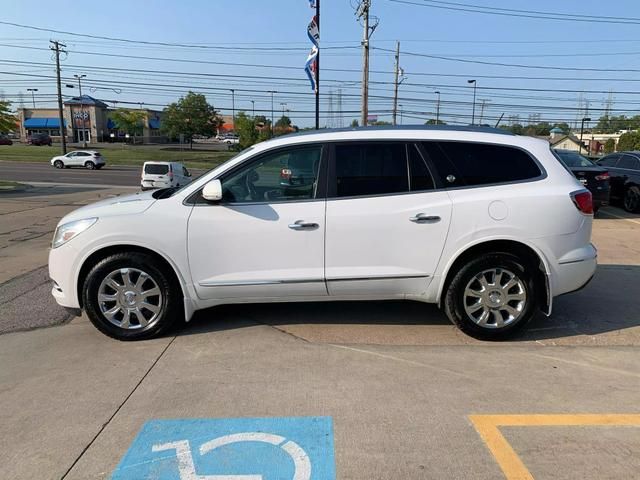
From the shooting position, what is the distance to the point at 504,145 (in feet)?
14.7

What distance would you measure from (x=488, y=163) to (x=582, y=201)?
2.86ft

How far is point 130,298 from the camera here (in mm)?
4438

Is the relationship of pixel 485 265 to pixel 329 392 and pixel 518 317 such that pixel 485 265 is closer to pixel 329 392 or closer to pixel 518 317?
pixel 518 317

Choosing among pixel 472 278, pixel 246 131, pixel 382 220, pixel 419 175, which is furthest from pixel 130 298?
pixel 246 131

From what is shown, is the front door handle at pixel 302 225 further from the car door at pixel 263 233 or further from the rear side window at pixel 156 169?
the rear side window at pixel 156 169

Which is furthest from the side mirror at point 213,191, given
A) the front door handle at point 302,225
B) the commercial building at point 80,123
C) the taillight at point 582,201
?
the commercial building at point 80,123

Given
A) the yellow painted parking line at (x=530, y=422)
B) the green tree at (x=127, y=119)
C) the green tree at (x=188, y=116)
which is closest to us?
the yellow painted parking line at (x=530, y=422)

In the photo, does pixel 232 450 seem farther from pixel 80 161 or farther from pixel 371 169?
pixel 80 161

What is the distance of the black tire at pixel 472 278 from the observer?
14.4 ft

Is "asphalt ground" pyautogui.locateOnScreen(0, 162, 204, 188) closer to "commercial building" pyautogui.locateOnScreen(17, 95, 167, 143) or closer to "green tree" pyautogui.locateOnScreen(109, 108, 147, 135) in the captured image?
"green tree" pyautogui.locateOnScreen(109, 108, 147, 135)

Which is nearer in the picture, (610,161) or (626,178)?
(626,178)

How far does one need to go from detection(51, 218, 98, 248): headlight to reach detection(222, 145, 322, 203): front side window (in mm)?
1222

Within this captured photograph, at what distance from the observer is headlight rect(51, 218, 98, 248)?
4375 millimetres

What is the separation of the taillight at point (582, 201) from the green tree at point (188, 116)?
74.5 meters
